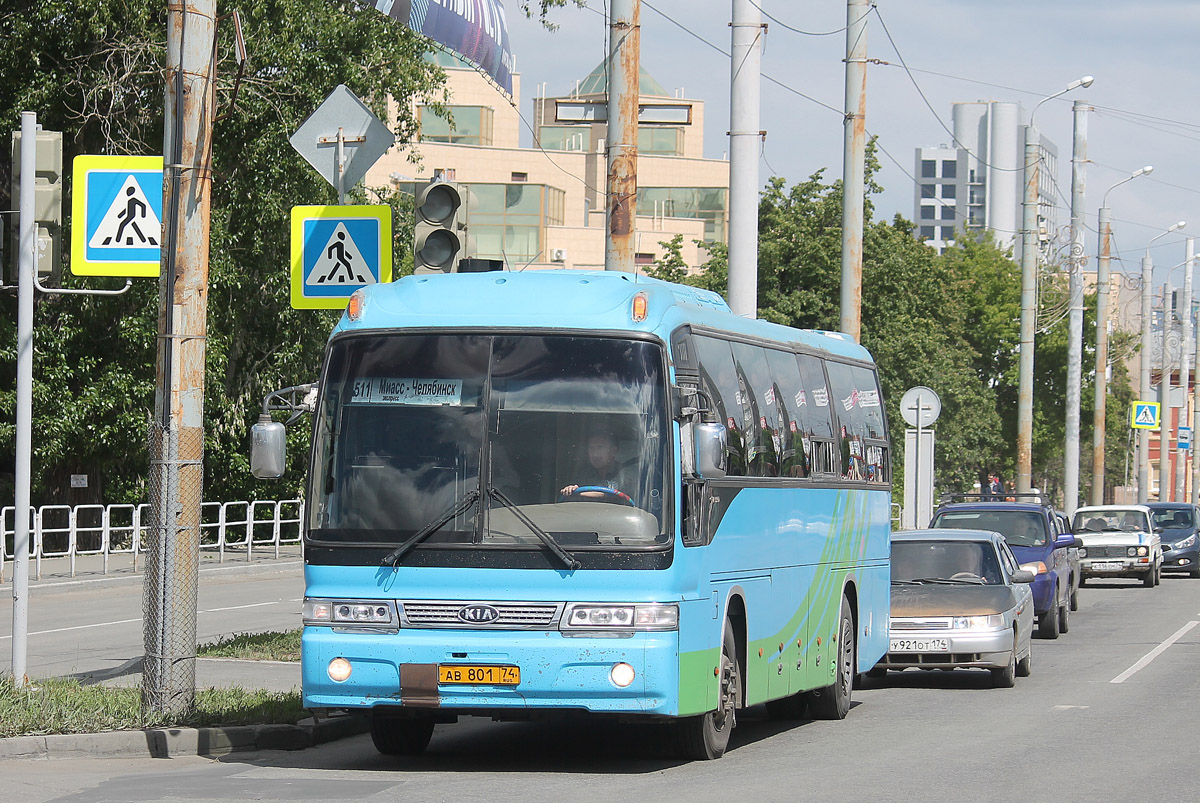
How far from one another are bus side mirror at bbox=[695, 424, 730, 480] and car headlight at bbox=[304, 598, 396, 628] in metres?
2.00

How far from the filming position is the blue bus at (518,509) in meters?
10.2

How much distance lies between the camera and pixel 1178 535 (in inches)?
1693

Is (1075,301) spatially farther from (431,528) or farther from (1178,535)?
(431,528)

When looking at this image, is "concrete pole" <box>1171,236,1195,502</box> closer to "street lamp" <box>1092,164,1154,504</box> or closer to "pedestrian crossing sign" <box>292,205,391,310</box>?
"street lamp" <box>1092,164,1154,504</box>

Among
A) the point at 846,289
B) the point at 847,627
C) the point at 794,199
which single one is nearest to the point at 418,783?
the point at 847,627

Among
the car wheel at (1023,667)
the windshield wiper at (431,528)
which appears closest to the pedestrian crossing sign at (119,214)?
the windshield wiper at (431,528)

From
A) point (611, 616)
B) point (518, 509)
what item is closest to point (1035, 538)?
point (611, 616)

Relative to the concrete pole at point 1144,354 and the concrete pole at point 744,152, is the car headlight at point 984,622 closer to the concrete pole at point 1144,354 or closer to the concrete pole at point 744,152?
the concrete pole at point 744,152

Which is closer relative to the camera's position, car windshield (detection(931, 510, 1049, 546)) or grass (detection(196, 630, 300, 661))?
grass (detection(196, 630, 300, 661))

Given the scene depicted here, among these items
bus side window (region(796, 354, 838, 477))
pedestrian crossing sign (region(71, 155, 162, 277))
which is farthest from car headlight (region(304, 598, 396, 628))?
bus side window (region(796, 354, 838, 477))

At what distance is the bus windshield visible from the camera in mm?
10328

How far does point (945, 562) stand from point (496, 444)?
896 centimetres

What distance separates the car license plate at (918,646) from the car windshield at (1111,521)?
21225 mm

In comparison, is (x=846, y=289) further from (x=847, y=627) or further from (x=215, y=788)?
(x=215, y=788)
